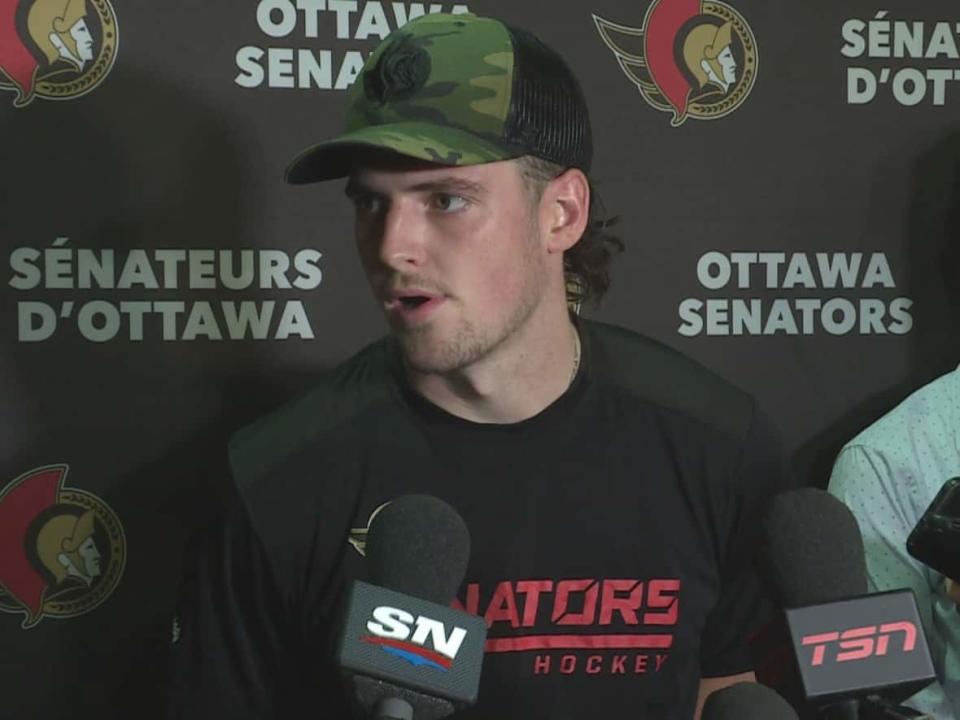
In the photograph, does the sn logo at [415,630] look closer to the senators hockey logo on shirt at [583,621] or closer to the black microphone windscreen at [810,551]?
the black microphone windscreen at [810,551]

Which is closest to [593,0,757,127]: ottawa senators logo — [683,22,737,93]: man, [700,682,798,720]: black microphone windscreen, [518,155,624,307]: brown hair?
[683,22,737,93]: man

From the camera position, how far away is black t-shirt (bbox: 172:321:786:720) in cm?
111

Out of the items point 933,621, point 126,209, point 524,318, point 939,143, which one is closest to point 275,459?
point 524,318

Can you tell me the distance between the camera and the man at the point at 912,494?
144 cm

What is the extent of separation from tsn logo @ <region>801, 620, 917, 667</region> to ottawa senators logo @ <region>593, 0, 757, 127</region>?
95 cm

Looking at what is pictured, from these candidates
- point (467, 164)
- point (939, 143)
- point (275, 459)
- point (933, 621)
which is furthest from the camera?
point (939, 143)

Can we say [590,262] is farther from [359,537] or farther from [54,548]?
[54,548]

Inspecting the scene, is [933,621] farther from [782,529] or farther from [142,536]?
[142,536]

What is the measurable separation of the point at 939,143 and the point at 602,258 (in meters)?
0.58

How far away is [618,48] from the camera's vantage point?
4.95 ft

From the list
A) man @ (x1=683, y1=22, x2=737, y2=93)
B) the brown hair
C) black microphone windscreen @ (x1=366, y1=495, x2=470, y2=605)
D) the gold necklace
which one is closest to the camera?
black microphone windscreen @ (x1=366, y1=495, x2=470, y2=605)

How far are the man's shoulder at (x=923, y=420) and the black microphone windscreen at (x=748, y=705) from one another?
34.1 inches

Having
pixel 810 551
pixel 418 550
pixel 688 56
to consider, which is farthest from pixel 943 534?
pixel 688 56

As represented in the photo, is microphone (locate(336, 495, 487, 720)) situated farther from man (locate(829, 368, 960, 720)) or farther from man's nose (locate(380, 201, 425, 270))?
man (locate(829, 368, 960, 720))
